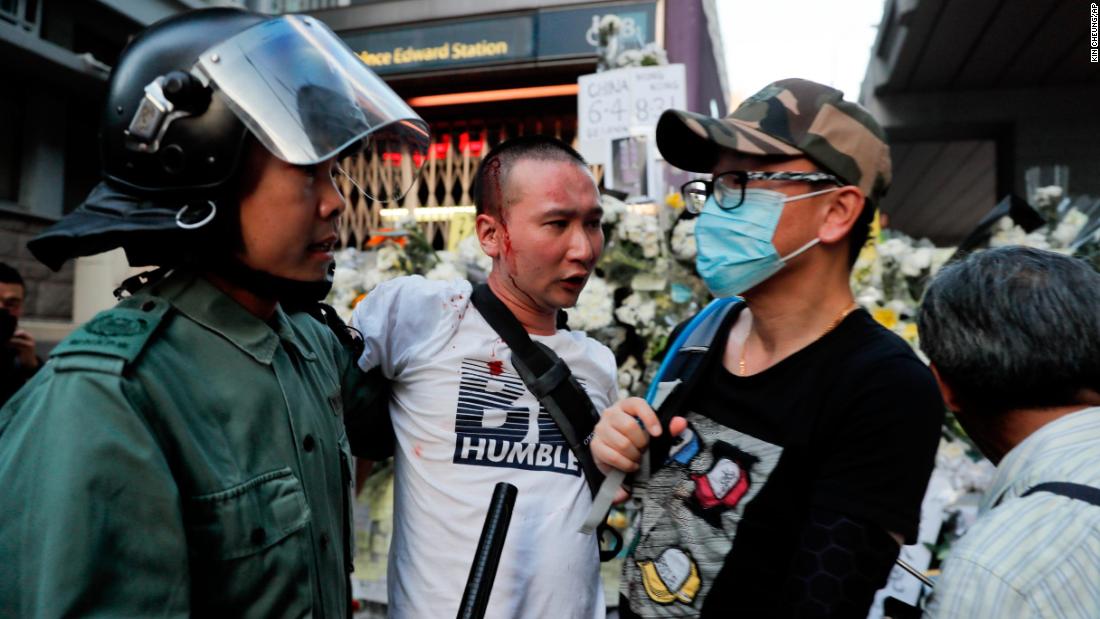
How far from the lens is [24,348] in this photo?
13.6 ft

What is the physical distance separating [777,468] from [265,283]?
0.96 m

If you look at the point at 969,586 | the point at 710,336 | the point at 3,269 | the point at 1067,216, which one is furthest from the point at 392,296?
the point at 3,269

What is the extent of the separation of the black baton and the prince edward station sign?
19.8 ft

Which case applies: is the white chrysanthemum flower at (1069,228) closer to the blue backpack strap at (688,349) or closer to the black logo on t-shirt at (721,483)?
the blue backpack strap at (688,349)

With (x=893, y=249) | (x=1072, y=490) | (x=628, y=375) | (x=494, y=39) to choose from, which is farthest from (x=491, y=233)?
(x=494, y=39)

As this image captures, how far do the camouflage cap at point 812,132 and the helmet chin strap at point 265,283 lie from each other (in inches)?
31.9

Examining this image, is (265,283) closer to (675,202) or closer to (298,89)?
(298,89)

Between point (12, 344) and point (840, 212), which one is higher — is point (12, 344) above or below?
below

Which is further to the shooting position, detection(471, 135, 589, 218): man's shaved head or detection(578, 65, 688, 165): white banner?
detection(578, 65, 688, 165): white banner

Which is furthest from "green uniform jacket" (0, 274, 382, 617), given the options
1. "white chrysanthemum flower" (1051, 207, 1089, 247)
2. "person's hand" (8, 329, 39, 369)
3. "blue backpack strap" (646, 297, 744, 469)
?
"person's hand" (8, 329, 39, 369)

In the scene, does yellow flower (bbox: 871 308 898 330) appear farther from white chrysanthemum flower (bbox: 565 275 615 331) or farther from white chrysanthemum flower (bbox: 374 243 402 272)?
white chrysanthemum flower (bbox: 374 243 402 272)

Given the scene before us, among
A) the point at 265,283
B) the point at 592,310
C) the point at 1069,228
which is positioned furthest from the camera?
the point at 1069,228

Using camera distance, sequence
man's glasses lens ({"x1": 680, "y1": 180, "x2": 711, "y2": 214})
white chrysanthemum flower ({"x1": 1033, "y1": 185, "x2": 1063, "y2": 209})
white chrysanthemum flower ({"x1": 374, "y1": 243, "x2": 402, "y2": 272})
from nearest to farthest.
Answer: man's glasses lens ({"x1": 680, "y1": 180, "x2": 711, "y2": 214}) < white chrysanthemum flower ({"x1": 374, "y1": 243, "x2": 402, "y2": 272}) < white chrysanthemum flower ({"x1": 1033, "y1": 185, "x2": 1063, "y2": 209})

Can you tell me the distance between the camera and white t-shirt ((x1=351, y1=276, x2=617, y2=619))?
1.72m
